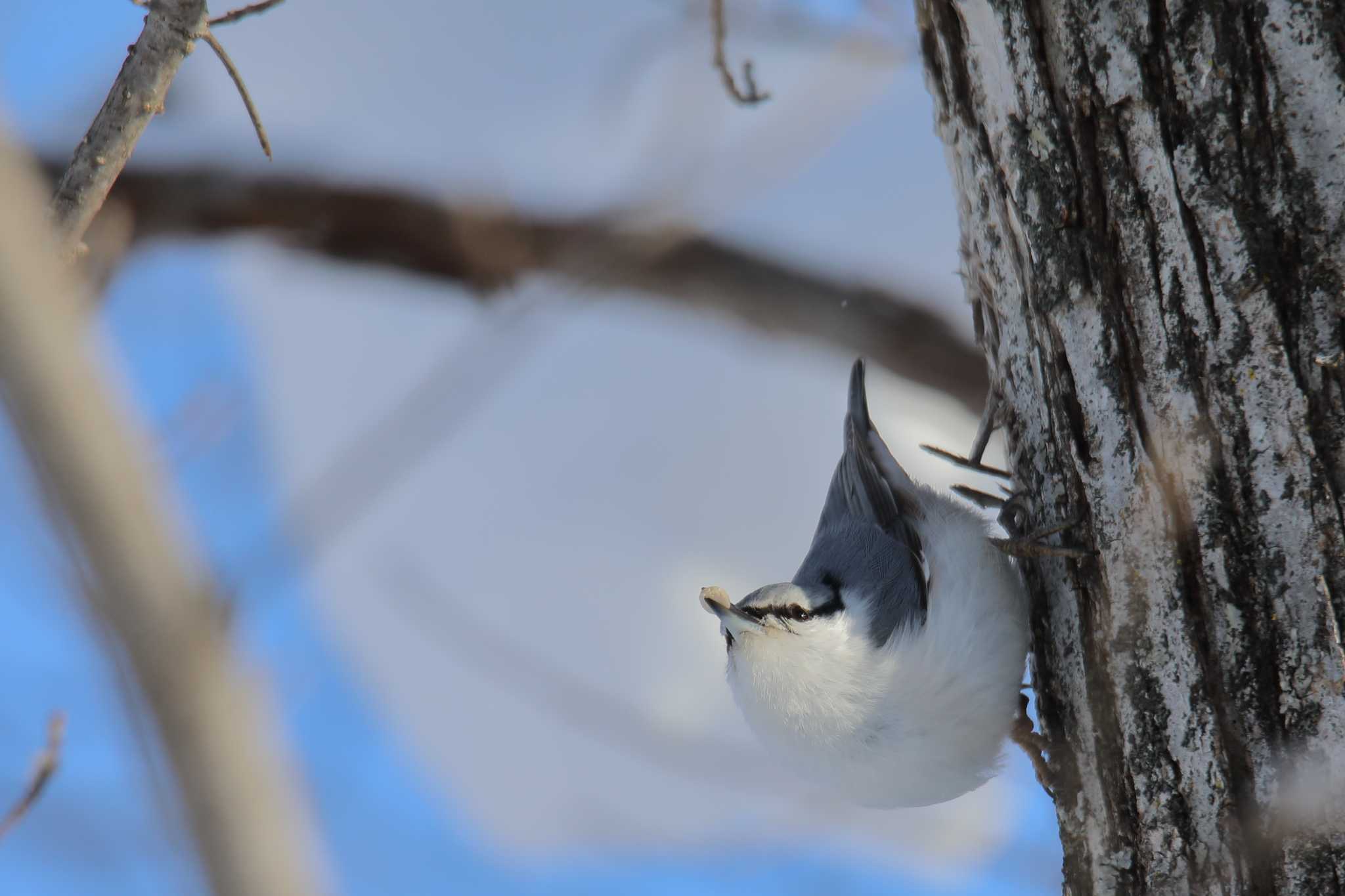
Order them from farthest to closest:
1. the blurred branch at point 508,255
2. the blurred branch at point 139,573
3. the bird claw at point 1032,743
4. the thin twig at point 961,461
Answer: the blurred branch at point 508,255 < the thin twig at point 961,461 < the bird claw at point 1032,743 < the blurred branch at point 139,573

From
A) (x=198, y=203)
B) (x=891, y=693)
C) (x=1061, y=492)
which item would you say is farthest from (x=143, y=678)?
(x=198, y=203)

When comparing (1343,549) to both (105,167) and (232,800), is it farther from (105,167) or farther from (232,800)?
(105,167)

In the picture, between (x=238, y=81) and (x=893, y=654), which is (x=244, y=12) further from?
(x=893, y=654)

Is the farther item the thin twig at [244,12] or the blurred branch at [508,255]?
the blurred branch at [508,255]

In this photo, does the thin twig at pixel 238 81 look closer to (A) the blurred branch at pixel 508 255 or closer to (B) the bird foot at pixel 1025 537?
(B) the bird foot at pixel 1025 537

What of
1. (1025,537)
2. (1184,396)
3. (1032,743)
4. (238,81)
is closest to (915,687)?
(1032,743)

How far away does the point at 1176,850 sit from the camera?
1.28m

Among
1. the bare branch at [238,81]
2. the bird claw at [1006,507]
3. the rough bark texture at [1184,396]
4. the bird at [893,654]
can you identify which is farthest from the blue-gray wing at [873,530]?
the bare branch at [238,81]

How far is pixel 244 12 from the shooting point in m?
1.30

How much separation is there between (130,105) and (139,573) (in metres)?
0.72

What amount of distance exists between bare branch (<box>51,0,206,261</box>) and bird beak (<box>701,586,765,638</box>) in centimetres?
96

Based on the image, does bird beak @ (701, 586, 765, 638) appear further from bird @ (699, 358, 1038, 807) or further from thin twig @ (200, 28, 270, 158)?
thin twig @ (200, 28, 270, 158)

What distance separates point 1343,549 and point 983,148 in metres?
0.63

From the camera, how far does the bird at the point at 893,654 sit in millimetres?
1646
